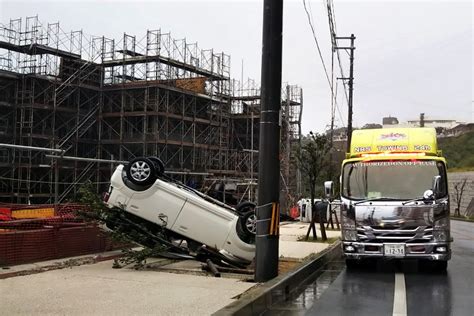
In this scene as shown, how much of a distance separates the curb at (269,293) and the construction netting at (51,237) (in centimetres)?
428

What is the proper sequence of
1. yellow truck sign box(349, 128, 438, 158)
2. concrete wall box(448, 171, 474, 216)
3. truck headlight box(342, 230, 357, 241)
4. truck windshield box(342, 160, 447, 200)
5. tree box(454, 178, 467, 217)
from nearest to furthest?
truck headlight box(342, 230, 357, 241) → truck windshield box(342, 160, 447, 200) → yellow truck sign box(349, 128, 438, 158) → tree box(454, 178, 467, 217) → concrete wall box(448, 171, 474, 216)

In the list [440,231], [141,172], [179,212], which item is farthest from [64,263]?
[440,231]

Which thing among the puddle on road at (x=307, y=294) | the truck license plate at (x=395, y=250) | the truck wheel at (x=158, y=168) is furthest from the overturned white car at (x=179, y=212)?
the truck license plate at (x=395, y=250)

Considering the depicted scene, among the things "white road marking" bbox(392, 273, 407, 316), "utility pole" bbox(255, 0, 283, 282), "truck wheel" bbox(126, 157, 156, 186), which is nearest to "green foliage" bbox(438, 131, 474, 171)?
"white road marking" bbox(392, 273, 407, 316)

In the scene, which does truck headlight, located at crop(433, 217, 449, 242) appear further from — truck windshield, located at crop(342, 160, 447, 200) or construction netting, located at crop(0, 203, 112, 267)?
construction netting, located at crop(0, 203, 112, 267)

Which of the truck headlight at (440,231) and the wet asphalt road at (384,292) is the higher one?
the truck headlight at (440,231)

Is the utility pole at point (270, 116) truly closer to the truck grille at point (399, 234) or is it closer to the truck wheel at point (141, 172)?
the truck wheel at point (141, 172)

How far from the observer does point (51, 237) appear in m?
9.95

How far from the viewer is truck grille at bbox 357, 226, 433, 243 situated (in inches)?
415

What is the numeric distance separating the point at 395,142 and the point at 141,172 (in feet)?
19.4

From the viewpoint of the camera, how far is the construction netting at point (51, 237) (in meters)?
9.10

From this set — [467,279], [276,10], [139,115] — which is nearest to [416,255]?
[467,279]

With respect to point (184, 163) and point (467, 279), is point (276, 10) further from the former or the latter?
point (184, 163)

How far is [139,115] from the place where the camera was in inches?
1436
